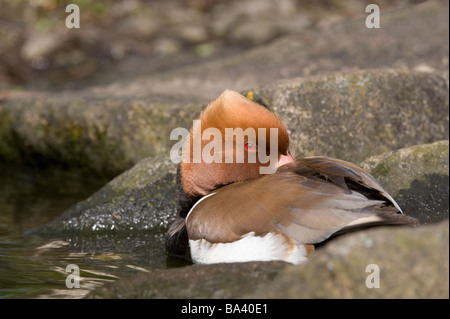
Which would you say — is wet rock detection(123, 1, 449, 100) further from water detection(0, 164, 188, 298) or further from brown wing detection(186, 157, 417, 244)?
brown wing detection(186, 157, 417, 244)

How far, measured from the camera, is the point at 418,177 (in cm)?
449

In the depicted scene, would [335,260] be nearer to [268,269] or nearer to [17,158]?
[268,269]

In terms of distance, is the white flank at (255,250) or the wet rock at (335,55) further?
the wet rock at (335,55)

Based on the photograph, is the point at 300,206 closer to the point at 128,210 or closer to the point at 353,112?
the point at 128,210

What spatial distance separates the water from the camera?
3.60 metres

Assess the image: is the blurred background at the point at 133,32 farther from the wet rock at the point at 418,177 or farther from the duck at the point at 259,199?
the duck at the point at 259,199

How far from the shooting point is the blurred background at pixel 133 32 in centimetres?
1029

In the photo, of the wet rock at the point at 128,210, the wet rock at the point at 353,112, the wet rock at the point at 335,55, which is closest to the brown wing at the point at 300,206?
the wet rock at the point at 128,210

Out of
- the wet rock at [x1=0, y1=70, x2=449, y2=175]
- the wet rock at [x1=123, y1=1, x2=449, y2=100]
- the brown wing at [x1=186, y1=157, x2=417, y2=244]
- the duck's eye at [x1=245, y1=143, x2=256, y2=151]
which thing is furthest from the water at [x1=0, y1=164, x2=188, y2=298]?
the wet rock at [x1=123, y1=1, x2=449, y2=100]

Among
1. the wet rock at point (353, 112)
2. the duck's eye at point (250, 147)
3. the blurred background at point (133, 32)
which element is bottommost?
the duck's eye at point (250, 147)

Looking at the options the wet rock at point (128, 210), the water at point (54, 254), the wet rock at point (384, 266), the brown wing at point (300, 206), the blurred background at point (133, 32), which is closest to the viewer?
the wet rock at point (384, 266)

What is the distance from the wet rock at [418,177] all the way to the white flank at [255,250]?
140cm

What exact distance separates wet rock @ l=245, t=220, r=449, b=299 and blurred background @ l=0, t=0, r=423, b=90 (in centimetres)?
757

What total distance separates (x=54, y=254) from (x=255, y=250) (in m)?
1.50
